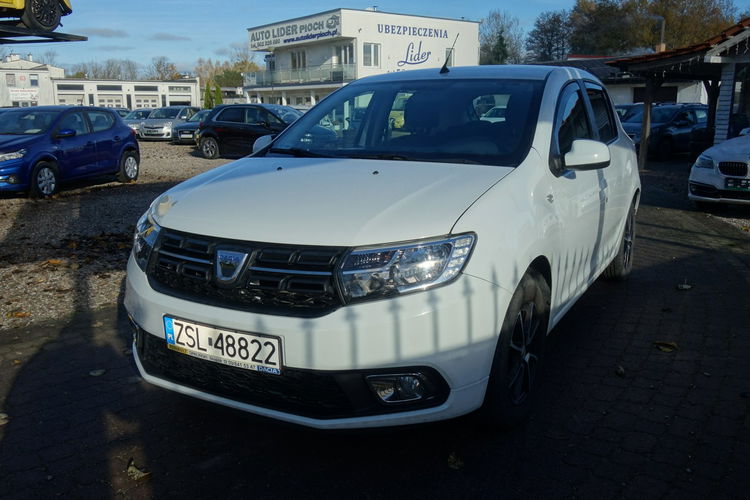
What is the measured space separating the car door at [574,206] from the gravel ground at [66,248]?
390 centimetres

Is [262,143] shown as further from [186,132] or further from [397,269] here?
[186,132]

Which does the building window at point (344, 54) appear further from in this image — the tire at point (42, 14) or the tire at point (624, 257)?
the tire at point (624, 257)

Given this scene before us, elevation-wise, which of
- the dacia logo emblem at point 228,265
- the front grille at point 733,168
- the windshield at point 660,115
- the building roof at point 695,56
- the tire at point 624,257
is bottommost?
the tire at point 624,257

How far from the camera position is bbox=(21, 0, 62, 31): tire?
1594 centimetres

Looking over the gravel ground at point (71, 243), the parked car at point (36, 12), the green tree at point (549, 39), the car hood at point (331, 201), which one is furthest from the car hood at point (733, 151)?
the green tree at point (549, 39)

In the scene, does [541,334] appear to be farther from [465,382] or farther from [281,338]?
[281,338]

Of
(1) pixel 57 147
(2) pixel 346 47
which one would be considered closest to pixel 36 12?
(1) pixel 57 147

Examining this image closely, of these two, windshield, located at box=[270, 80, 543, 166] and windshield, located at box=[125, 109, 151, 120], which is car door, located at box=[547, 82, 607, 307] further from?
windshield, located at box=[125, 109, 151, 120]

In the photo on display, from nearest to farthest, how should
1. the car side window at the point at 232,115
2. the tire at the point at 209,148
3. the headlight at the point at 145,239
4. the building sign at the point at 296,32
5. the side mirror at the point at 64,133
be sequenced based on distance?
the headlight at the point at 145,239
the side mirror at the point at 64,133
the car side window at the point at 232,115
the tire at the point at 209,148
the building sign at the point at 296,32

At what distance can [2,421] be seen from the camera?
3.66 meters

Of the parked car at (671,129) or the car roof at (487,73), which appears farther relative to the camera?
the parked car at (671,129)

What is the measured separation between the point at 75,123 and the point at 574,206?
37.9 ft

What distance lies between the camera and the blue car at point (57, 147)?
11.5 meters

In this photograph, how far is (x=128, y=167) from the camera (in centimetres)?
1470
